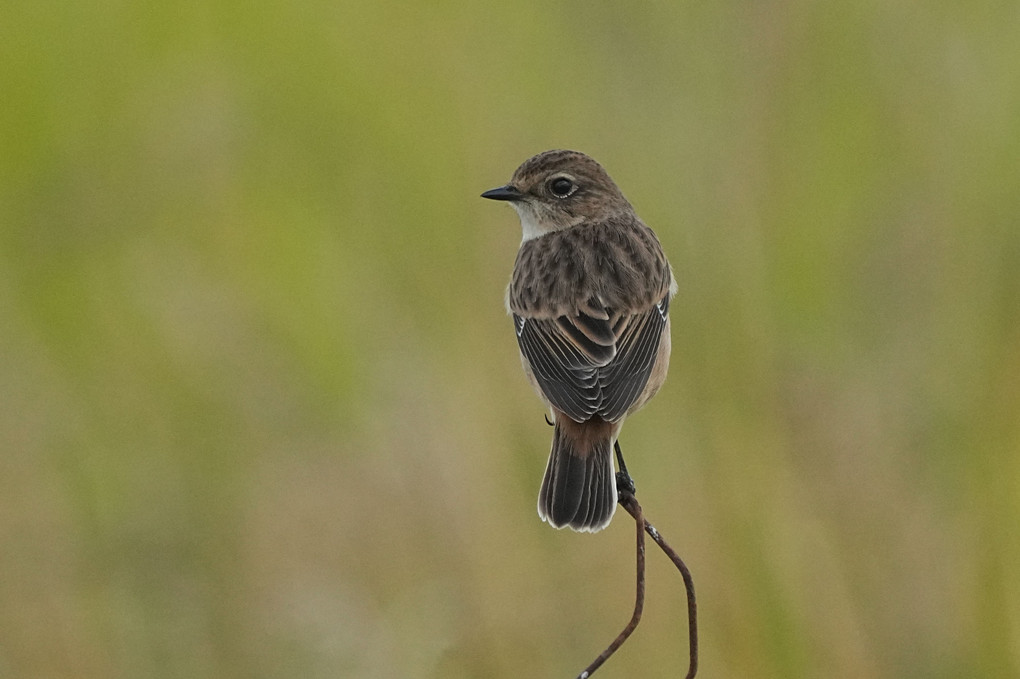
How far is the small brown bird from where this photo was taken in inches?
136

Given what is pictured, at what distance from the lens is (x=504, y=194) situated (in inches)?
160

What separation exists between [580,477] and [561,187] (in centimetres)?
141

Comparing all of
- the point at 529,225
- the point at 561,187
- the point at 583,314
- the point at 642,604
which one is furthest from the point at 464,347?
the point at 642,604

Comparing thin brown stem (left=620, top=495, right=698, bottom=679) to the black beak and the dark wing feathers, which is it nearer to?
the dark wing feathers

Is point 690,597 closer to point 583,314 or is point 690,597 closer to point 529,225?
point 583,314

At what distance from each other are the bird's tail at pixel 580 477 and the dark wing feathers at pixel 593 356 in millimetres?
138

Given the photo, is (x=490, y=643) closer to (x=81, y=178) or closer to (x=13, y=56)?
(x=81, y=178)

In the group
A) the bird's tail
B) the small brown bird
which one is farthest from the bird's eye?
the bird's tail

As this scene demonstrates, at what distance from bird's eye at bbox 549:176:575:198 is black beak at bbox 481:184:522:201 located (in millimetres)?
218

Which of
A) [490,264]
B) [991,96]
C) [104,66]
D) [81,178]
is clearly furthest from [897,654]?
[104,66]

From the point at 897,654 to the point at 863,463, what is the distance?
0.62 m

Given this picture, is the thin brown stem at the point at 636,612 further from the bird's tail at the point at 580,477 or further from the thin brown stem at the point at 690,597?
the bird's tail at the point at 580,477

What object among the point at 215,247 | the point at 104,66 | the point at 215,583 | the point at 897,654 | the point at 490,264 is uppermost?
the point at 104,66

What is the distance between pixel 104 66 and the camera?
4.55m
